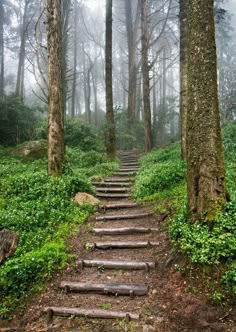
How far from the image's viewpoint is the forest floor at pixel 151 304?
4.47 m

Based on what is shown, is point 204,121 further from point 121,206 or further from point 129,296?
point 121,206

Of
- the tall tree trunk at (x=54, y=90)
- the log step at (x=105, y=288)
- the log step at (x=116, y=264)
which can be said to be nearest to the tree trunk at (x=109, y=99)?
the tall tree trunk at (x=54, y=90)

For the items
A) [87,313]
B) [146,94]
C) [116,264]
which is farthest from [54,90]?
[146,94]

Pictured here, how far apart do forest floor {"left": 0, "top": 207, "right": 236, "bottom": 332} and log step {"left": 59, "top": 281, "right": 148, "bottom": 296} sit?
9 centimetres

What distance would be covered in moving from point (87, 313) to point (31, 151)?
10.0 metres

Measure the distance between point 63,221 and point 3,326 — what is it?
115 inches

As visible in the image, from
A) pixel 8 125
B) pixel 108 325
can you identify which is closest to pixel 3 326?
pixel 108 325

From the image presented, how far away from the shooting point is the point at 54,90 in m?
9.59

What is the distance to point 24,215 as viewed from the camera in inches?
293

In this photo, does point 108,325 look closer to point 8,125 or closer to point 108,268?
point 108,268

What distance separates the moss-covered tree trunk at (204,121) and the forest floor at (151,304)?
1.16 m

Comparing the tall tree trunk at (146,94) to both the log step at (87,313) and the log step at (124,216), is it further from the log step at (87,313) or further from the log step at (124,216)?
the log step at (87,313)

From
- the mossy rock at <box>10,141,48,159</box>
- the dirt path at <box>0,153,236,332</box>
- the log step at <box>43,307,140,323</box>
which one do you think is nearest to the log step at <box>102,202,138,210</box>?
the dirt path at <box>0,153,236,332</box>

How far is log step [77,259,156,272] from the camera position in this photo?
232 inches
